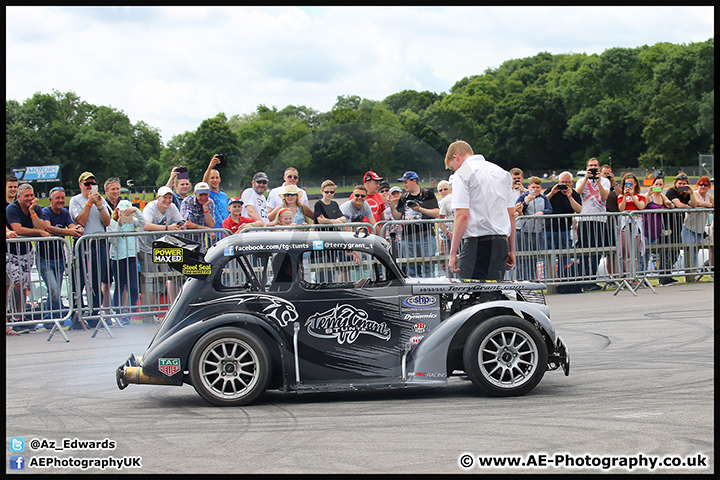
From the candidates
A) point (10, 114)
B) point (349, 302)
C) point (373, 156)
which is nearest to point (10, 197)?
point (349, 302)

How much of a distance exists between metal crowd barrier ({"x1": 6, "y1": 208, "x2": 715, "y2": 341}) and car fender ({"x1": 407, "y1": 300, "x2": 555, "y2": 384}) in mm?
1634

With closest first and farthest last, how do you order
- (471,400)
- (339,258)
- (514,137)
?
(471,400), (339,258), (514,137)

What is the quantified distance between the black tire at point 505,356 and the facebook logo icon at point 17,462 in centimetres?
333

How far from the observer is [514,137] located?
116750 mm

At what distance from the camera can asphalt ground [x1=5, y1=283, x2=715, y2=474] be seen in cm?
461

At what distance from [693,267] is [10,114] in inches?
4222

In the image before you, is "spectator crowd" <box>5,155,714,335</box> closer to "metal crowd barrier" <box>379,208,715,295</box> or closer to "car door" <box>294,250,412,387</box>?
"metal crowd barrier" <box>379,208,715,295</box>

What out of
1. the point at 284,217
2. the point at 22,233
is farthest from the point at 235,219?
the point at 22,233

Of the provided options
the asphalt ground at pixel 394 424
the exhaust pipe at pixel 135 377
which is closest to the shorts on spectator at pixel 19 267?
the asphalt ground at pixel 394 424

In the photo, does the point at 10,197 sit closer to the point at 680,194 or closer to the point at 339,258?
the point at 339,258

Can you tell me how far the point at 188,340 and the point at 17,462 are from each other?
1594 mm

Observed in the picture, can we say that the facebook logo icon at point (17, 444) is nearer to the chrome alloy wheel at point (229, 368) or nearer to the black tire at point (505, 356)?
the chrome alloy wheel at point (229, 368)

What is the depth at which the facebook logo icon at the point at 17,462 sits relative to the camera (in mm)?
4777

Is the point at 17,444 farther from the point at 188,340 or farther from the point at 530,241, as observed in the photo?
the point at 530,241
